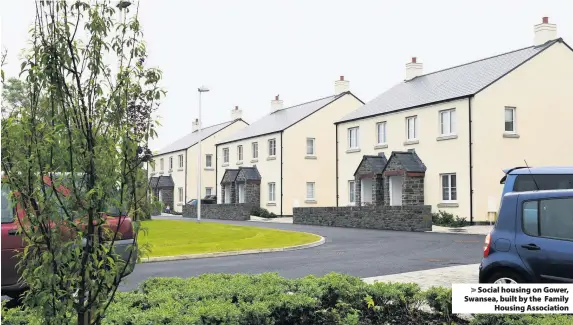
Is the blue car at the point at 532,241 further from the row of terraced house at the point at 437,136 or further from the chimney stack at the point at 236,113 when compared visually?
the chimney stack at the point at 236,113

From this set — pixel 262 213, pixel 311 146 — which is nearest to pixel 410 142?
pixel 311 146

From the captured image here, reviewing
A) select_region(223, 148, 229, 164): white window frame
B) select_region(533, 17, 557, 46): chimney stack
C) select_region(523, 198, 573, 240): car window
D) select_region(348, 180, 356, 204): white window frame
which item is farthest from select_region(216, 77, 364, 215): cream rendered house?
select_region(523, 198, 573, 240): car window

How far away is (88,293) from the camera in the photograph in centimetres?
441

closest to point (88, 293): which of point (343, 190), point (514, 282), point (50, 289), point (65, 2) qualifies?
point (50, 289)

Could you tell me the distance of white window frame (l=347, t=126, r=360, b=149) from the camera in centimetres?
3906

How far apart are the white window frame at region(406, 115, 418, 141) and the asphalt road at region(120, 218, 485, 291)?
1269 cm

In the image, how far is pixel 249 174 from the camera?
47.1 metres

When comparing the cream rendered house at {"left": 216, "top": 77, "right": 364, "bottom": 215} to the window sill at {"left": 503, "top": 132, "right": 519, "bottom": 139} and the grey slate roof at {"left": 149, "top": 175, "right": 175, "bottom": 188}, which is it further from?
the grey slate roof at {"left": 149, "top": 175, "right": 175, "bottom": 188}

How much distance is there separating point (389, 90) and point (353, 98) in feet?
18.5

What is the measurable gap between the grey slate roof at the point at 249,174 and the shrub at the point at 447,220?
64.8 feet

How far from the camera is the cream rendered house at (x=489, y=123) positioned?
29672 mm

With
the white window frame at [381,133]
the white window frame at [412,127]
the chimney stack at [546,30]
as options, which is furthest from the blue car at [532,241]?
the white window frame at [381,133]

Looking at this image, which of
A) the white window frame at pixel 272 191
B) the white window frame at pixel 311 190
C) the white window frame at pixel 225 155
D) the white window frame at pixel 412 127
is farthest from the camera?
the white window frame at pixel 225 155

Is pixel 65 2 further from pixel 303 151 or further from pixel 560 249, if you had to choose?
pixel 303 151
